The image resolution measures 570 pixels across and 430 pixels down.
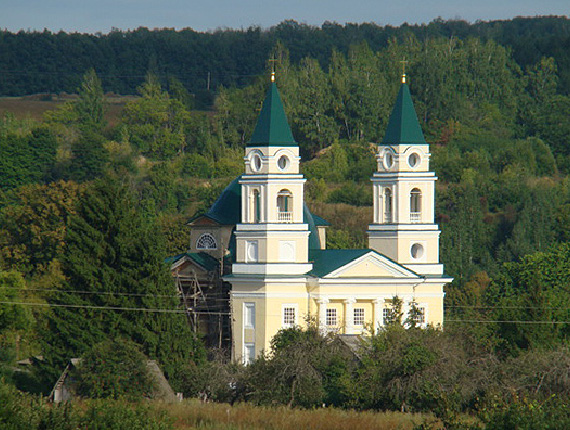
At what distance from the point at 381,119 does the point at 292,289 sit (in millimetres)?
53582

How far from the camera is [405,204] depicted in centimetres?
6888

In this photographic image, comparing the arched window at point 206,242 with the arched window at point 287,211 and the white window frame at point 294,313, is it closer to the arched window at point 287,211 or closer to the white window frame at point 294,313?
the arched window at point 287,211

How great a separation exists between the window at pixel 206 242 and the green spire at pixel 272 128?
565cm

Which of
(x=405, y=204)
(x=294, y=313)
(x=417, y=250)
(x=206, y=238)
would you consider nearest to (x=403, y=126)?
(x=405, y=204)

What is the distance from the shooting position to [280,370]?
54469 mm

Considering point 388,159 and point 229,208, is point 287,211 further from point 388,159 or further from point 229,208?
point 388,159

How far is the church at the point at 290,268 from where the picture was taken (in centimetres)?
6488

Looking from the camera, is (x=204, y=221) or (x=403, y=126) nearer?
(x=403, y=126)

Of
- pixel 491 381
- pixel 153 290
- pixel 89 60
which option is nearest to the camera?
pixel 491 381

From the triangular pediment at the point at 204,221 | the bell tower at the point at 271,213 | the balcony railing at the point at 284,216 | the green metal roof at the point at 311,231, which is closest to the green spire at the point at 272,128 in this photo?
the bell tower at the point at 271,213

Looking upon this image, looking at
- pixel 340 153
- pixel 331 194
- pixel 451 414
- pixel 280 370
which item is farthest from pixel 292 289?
pixel 340 153

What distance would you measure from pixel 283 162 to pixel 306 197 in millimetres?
37722

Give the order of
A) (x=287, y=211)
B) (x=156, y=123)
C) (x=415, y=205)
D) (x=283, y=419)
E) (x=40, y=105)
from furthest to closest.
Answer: (x=40, y=105) < (x=156, y=123) < (x=415, y=205) < (x=287, y=211) < (x=283, y=419)

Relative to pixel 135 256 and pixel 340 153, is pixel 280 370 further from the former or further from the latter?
pixel 340 153
